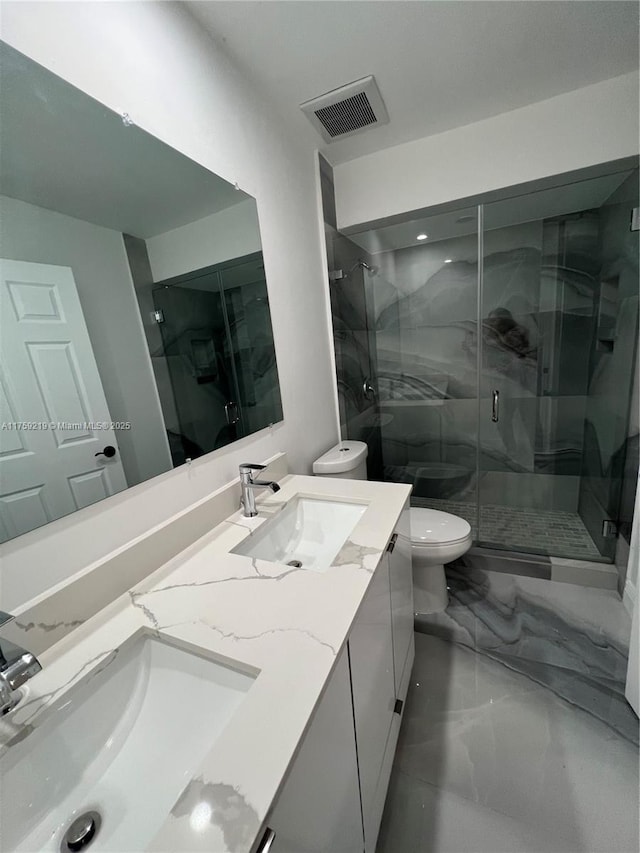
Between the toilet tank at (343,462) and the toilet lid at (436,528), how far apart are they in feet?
1.15

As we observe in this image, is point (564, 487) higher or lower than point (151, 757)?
lower

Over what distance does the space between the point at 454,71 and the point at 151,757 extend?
2.33 metres

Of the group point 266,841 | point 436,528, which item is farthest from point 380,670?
point 436,528

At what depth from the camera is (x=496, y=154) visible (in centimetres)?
168

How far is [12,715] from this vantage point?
0.50 m

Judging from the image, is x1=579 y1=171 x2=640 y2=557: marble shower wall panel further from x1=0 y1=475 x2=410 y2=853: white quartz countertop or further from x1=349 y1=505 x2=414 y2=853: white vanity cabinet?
x1=0 y1=475 x2=410 y2=853: white quartz countertop

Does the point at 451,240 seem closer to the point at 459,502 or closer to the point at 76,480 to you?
the point at 459,502

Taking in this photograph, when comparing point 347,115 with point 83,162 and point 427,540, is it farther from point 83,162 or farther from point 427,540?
point 427,540

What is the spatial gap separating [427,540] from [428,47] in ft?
6.49

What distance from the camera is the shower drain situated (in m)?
0.44

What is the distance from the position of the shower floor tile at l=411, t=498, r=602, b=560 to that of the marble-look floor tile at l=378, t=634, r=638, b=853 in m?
0.95

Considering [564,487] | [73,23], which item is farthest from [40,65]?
[564,487]

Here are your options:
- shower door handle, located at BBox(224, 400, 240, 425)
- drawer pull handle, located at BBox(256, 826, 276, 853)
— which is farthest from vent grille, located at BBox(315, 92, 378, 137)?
drawer pull handle, located at BBox(256, 826, 276, 853)

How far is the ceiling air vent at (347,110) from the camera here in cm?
138
